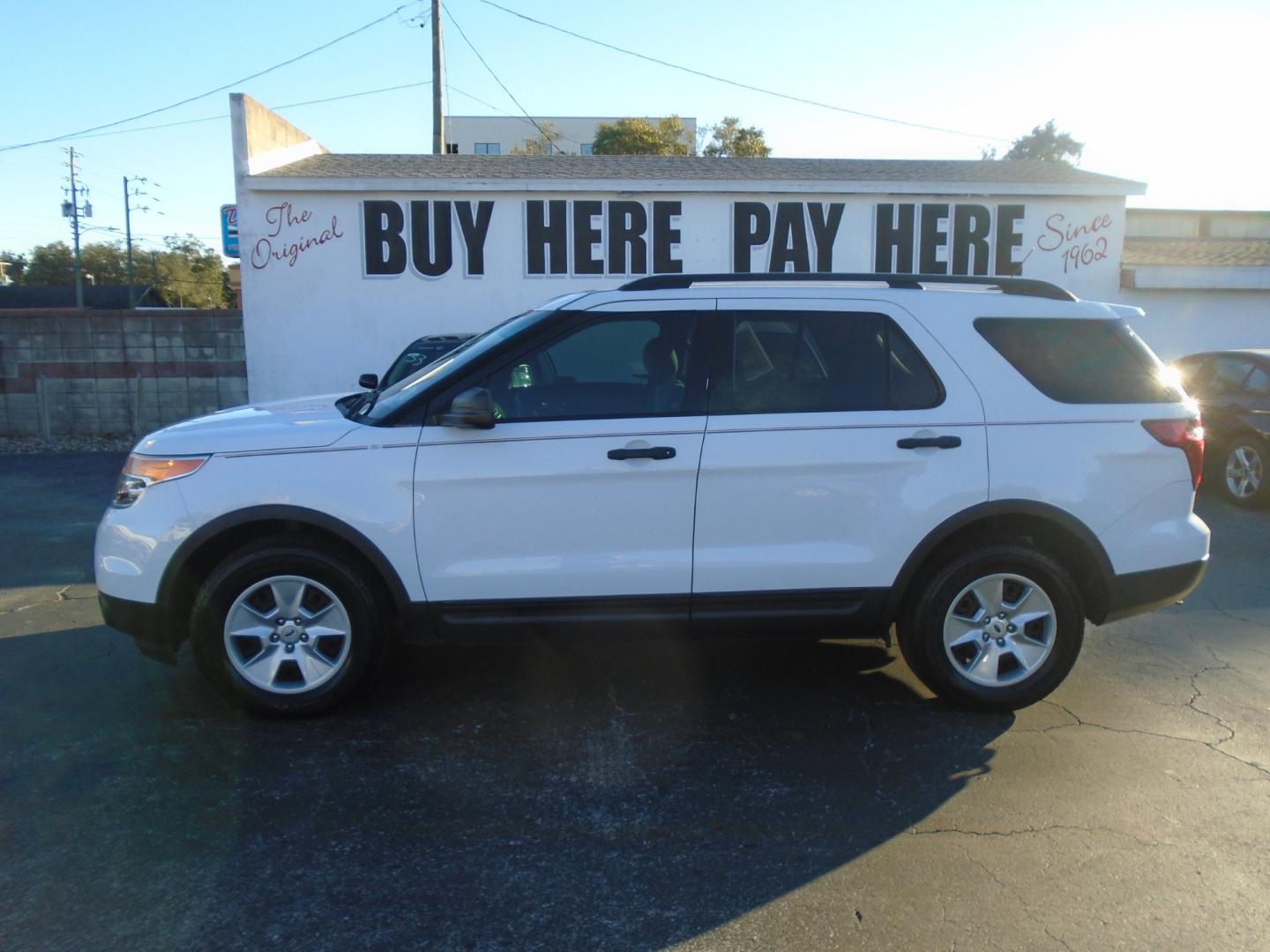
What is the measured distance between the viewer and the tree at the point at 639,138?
3653cm

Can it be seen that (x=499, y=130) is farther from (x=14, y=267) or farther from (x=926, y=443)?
(x=926, y=443)

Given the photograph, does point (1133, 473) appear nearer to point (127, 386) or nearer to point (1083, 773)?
point (1083, 773)

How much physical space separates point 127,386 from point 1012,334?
13368mm

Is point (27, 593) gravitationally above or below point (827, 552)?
below

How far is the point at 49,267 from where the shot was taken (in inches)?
2869

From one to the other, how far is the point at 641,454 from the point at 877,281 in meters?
1.47

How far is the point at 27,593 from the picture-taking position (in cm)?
654

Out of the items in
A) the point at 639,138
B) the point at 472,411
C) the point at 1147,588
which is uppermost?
the point at 639,138

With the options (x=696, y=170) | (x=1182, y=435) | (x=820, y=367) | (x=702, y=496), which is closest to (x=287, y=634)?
(x=702, y=496)

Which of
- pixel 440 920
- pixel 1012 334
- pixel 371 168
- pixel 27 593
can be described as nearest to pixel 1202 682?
pixel 1012 334

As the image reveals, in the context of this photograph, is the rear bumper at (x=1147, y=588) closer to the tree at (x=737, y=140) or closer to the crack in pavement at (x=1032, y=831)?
the crack in pavement at (x=1032, y=831)

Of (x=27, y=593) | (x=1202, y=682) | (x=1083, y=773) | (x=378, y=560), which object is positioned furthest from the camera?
(x=27, y=593)

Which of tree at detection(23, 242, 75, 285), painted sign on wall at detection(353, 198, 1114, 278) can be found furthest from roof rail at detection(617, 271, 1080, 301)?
tree at detection(23, 242, 75, 285)

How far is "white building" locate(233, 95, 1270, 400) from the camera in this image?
1371 centimetres
